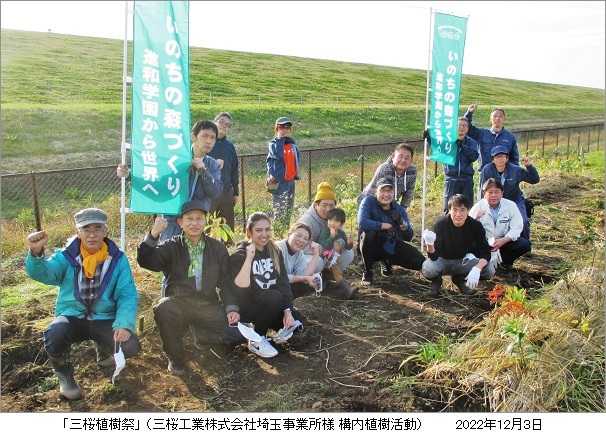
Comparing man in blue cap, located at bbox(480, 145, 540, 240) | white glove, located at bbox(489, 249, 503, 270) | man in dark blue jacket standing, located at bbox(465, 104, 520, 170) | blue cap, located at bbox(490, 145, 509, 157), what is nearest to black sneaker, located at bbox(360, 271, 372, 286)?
white glove, located at bbox(489, 249, 503, 270)

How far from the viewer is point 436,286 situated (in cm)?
525

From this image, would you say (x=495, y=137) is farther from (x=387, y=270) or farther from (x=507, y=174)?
(x=387, y=270)

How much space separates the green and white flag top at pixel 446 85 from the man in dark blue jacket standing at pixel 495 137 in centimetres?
58

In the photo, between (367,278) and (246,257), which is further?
(367,278)

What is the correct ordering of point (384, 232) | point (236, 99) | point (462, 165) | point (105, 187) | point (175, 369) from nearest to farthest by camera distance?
point (175, 369) → point (384, 232) → point (462, 165) → point (105, 187) → point (236, 99)

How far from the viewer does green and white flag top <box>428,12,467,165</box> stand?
6.12 m

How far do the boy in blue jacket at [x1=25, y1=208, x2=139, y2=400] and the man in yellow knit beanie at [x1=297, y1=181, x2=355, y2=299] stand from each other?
185cm

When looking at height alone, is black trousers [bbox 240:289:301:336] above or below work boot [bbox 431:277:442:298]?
above

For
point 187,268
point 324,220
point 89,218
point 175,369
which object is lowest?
point 175,369

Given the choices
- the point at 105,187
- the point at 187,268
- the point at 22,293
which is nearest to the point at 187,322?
the point at 187,268

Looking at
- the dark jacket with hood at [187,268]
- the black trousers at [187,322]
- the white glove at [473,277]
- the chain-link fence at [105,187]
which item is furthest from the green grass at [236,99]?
the white glove at [473,277]

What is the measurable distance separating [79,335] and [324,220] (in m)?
2.30

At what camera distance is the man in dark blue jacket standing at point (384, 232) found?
5316mm

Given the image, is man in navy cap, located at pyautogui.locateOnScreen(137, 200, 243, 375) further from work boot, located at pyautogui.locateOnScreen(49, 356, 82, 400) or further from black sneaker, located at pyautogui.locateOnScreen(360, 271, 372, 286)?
black sneaker, located at pyautogui.locateOnScreen(360, 271, 372, 286)
